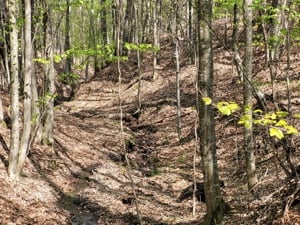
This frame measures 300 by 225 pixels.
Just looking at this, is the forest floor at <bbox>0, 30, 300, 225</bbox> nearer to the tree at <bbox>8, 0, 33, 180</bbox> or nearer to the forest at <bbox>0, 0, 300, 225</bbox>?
the forest at <bbox>0, 0, 300, 225</bbox>

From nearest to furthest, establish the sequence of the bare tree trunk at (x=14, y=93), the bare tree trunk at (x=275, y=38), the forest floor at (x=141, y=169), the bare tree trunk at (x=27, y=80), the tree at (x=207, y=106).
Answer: the tree at (x=207, y=106) < the bare tree trunk at (x=275, y=38) < the forest floor at (x=141, y=169) < the bare tree trunk at (x=14, y=93) < the bare tree trunk at (x=27, y=80)

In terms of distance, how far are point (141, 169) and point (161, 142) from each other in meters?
3.41

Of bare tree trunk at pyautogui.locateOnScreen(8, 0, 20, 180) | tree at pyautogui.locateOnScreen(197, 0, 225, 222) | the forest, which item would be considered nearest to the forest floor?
the forest

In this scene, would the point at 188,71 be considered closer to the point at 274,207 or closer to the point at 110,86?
the point at 110,86

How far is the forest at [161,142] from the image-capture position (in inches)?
273

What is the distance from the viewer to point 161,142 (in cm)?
1733

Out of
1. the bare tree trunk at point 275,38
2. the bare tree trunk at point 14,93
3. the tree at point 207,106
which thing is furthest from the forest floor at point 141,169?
the bare tree trunk at point 275,38

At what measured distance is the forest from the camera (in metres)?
6.93

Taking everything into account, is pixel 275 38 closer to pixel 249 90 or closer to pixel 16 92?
pixel 249 90

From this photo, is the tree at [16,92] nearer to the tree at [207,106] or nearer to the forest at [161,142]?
the forest at [161,142]

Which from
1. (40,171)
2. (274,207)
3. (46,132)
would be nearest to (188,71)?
(46,132)

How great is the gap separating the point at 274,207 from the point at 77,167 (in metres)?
8.83

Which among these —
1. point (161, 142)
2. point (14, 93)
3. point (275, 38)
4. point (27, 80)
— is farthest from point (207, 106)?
point (161, 142)

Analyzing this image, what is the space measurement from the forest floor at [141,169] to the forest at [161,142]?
4cm
